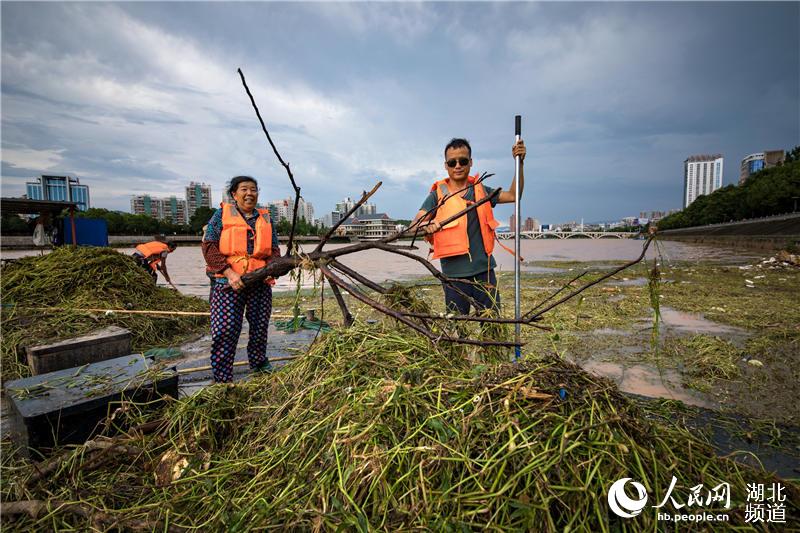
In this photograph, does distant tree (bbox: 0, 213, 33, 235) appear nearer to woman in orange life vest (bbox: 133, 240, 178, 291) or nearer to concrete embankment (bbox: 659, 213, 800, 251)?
woman in orange life vest (bbox: 133, 240, 178, 291)

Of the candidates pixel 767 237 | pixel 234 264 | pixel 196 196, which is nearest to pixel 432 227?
pixel 234 264

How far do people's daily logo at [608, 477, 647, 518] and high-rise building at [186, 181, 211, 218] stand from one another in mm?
177549

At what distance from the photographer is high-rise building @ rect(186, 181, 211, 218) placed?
155 metres

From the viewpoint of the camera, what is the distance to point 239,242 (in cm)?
363

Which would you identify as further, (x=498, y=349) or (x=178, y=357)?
(x=178, y=357)

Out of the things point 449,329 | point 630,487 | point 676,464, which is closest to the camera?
point 630,487

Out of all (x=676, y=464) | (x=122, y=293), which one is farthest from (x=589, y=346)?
(x=122, y=293)

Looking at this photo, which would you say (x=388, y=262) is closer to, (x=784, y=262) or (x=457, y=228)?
(x=784, y=262)

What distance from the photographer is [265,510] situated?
49.4 inches

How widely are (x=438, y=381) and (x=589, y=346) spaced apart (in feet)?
14.7

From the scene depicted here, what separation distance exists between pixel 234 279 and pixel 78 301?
447 centimetres

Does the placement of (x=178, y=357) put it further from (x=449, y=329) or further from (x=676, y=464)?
(x=676, y=464)

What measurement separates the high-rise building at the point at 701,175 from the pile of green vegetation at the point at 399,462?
19363cm

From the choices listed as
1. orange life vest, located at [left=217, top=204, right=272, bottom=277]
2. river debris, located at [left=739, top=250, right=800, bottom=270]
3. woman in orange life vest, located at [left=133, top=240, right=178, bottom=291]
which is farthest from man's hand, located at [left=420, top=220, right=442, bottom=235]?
river debris, located at [left=739, top=250, right=800, bottom=270]
